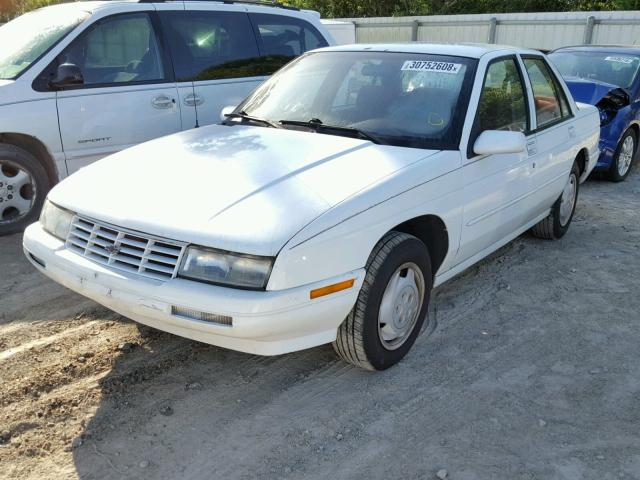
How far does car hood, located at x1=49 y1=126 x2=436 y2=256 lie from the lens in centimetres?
285

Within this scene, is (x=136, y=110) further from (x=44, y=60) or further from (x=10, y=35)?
(x=10, y=35)

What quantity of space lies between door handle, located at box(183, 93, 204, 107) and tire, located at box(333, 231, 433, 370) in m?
3.24

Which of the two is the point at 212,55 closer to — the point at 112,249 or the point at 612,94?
the point at 112,249

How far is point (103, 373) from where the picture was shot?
11.0ft

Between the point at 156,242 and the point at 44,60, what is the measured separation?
3.10 m

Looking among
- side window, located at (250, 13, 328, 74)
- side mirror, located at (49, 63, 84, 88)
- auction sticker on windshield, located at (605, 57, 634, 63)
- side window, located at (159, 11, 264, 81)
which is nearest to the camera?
side mirror, located at (49, 63, 84, 88)

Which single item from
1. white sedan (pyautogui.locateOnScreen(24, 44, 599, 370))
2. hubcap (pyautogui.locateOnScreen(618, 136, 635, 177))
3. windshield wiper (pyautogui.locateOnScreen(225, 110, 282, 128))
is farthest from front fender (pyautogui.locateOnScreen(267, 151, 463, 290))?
hubcap (pyautogui.locateOnScreen(618, 136, 635, 177))

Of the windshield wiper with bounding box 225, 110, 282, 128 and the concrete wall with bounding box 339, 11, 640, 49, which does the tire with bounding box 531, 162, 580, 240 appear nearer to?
the windshield wiper with bounding box 225, 110, 282, 128

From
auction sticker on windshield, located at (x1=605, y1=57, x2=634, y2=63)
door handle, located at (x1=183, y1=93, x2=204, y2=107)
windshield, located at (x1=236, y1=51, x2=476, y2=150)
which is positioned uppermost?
windshield, located at (x1=236, y1=51, x2=476, y2=150)

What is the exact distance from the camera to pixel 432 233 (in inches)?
147

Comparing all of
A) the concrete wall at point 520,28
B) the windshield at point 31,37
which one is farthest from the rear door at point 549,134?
the concrete wall at point 520,28

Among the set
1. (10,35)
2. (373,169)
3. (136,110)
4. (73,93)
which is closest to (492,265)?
(373,169)

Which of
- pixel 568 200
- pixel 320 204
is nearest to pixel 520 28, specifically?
pixel 568 200

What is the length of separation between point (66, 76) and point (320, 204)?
3108 millimetres
